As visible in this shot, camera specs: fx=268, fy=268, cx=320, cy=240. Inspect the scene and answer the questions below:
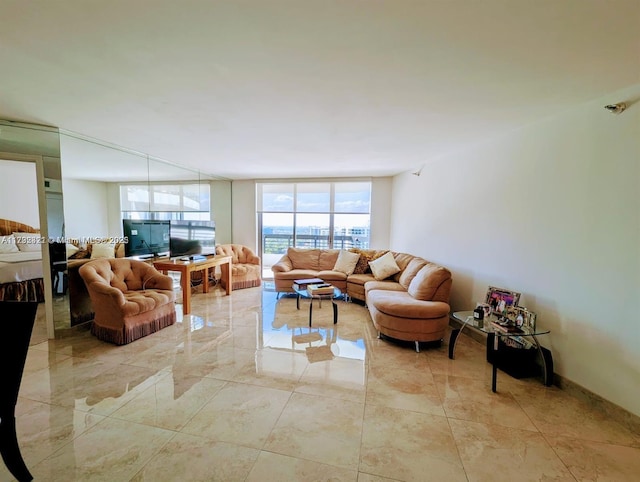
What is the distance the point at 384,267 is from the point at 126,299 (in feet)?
12.2

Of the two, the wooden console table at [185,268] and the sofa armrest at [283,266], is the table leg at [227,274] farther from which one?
the sofa armrest at [283,266]

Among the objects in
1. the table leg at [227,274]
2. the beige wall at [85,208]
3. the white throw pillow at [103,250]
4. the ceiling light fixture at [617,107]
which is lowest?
the table leg at [227,274]

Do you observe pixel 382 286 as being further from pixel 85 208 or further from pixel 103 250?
pixel 85 208

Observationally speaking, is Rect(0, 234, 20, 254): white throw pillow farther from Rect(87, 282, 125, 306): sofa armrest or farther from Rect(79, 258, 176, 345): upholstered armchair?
Rect(87, 282, 125, 306): sofa armrest

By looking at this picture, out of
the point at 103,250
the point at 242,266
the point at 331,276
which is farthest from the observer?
the point at 242,266

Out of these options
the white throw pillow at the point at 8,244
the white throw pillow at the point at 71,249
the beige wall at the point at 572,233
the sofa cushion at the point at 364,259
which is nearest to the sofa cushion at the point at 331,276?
the sofa cushion at the point at 364,259

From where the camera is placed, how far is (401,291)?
3.91m

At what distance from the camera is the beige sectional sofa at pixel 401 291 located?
9.91 ft

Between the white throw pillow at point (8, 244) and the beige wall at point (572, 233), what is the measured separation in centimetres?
542

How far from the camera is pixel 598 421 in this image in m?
1.95

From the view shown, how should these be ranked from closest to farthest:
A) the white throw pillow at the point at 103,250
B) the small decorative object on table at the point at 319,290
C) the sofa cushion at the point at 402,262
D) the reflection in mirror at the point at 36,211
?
1. the reflection in mirror at the point at 36,211
2. the white throw pillow at the point at 103,250
3. the small decorative object on table at the point at 319,290
4. the sofa cushion at the point at 402,262

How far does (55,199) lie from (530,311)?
5221 millimetres

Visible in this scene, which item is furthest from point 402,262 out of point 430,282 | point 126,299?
point 126,299

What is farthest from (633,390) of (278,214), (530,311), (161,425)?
(278,214)
